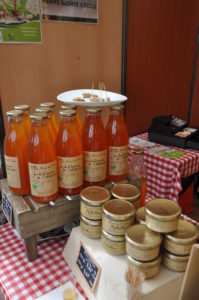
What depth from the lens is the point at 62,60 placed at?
1634 millimetres

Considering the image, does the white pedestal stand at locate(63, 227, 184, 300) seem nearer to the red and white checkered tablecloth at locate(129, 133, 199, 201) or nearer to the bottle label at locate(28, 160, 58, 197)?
the bottle label at locate(28, 160, 58, 197)

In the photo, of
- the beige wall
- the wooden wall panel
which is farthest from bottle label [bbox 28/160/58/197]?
the wooden wall panel

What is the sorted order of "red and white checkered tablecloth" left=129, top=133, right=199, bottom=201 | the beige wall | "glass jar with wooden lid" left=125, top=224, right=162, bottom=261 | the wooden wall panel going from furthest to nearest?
the wooden wall panel, "red and white checkered tablecloth" left=129, top=133, right=199, bottom=201, the beige wall, "glass jar with wooden lid" left=125, top=224, right=162, bottom=261

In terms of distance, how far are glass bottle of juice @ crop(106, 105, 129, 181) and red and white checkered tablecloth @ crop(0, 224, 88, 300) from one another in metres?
0.32

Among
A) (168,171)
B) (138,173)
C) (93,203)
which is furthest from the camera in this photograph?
(168,171)

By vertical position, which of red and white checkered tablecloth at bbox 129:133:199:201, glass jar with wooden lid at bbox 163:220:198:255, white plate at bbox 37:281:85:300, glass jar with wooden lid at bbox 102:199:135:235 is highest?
glass jar with wooden lid at bbox 102:199:135:235

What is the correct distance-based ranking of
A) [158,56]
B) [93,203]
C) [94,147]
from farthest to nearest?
[158,56] → [94,147] → [93,203]

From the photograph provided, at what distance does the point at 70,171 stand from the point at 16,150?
0.58 feet

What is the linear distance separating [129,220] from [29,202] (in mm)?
318

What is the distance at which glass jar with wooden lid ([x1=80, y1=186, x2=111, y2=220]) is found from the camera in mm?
705

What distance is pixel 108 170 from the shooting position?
90 cm

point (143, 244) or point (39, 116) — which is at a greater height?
point (39, 116)

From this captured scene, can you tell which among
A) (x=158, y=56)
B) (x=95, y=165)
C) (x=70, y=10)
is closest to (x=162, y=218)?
(x=95, y=165)

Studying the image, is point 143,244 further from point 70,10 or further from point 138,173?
point 70,10
